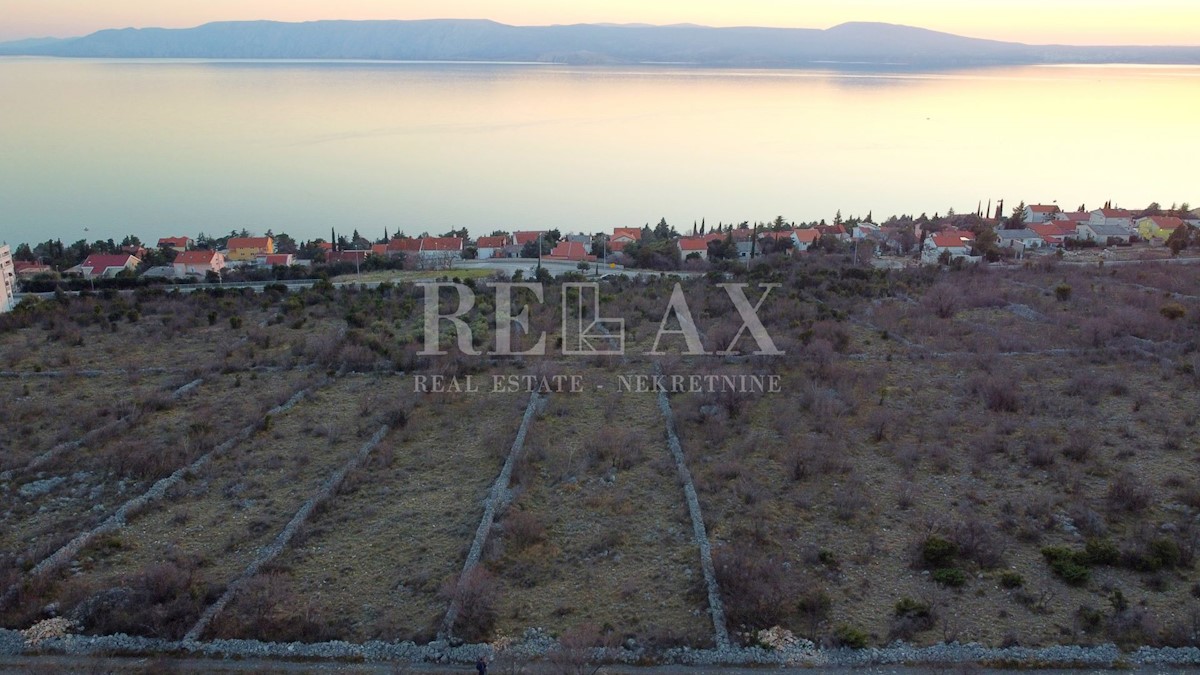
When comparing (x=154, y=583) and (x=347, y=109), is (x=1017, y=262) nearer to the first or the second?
(x=154, y=583)

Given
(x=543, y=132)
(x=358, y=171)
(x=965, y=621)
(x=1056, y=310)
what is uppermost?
(x=543, y=132)

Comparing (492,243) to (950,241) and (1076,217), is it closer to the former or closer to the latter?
(950,241)

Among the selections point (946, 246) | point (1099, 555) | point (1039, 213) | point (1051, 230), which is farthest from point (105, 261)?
point (1039, 213)

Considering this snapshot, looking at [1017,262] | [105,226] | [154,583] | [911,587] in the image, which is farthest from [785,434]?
[105,226]

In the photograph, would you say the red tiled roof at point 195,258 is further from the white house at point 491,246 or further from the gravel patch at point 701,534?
the gravel patch at point 701,534

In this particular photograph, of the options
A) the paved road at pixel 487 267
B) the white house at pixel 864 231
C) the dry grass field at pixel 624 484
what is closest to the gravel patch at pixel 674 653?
the dry grass field at pixel 624 484

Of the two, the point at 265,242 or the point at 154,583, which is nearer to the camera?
the point at 154,583
